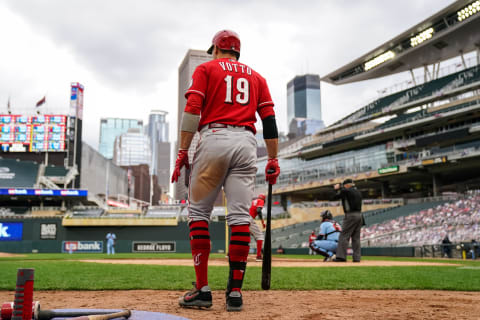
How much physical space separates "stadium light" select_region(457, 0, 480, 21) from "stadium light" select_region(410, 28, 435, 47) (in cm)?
307

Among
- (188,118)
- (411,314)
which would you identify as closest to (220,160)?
(188,118)

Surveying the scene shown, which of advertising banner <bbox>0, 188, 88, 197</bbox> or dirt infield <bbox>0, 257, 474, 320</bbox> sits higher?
advertising banner <bbox>0, 188, 88, 197</bbox>

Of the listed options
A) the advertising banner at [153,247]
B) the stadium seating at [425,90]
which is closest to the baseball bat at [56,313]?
the advertising banner at [153,247]

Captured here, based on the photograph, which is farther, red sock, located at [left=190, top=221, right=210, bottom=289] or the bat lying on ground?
red sock, located at [left=190, top=221, right=210, bottom=289]

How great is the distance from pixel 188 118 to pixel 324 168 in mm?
45787

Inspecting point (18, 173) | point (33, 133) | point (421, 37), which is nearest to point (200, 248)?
point (421, 37)

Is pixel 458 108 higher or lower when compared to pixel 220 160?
higher

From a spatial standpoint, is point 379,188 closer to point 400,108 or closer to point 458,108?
point 400,108

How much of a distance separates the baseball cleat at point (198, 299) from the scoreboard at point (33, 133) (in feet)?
146

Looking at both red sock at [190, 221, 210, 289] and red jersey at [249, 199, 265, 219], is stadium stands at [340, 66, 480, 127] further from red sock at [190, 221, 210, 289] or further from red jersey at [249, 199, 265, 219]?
red sock at [190, 221, 210, 289]

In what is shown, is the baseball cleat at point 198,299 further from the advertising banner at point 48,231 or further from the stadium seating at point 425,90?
the stadium seating at point 425,90

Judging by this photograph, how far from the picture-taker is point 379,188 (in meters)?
47.1

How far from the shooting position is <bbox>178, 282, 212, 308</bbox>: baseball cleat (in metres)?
3.26

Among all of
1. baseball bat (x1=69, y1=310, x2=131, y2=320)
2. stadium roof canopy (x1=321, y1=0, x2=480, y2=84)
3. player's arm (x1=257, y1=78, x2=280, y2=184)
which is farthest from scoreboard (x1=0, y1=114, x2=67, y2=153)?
baseball bat (x1=69, y1=310, x2=131, y2=320)
